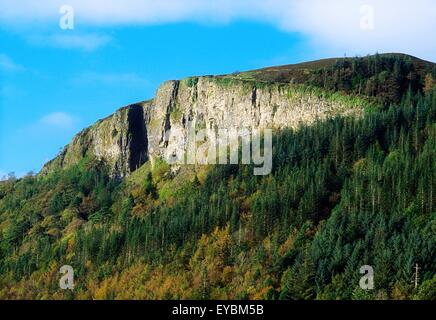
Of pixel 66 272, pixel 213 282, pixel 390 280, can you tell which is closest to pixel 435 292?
pixel 390 280

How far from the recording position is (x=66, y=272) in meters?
181

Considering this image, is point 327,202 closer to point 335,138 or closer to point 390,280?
point 335,138

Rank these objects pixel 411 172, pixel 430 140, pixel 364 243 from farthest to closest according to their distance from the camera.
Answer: pixel 430 140 < pixel 411 172 < pixel 364 243

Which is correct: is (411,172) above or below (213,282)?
above
